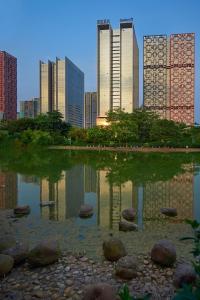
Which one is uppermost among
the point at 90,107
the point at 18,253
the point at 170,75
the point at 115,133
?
the point at 170,75

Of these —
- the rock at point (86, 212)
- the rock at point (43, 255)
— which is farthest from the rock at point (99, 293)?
the rock at point (86, 212)

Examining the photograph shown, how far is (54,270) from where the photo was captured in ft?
14.9

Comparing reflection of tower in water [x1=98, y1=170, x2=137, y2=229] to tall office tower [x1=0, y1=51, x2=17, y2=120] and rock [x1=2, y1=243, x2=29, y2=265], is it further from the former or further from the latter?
tall office tower [x1=0, y1=51, x2=17, y2=120]

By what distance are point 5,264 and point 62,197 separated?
615cm

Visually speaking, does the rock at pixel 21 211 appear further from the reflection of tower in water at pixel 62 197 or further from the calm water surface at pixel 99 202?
the reflection of tower in water at pixel 62 197

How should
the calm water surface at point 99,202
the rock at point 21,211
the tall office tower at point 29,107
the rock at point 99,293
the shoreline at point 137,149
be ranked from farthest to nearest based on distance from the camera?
the tall office tower at point 29,107 → the shoreline at point 137,149 → the rock at point 21,211 → the calm water surface at point 99,202 → the rock at point 99,293

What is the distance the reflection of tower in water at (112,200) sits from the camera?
774 centimetres

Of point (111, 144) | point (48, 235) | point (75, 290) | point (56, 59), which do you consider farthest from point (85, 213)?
point (56, 59)

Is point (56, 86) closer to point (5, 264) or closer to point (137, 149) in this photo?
point (137, 149)

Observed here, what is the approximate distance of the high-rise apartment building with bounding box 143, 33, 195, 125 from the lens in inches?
2685

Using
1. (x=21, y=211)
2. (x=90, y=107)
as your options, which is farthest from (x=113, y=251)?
(x=90, y=107)

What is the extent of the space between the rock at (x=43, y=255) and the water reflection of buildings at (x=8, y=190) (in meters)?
4.82

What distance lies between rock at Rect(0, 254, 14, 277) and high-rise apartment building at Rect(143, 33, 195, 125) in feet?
215

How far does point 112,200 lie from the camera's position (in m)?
10.2
